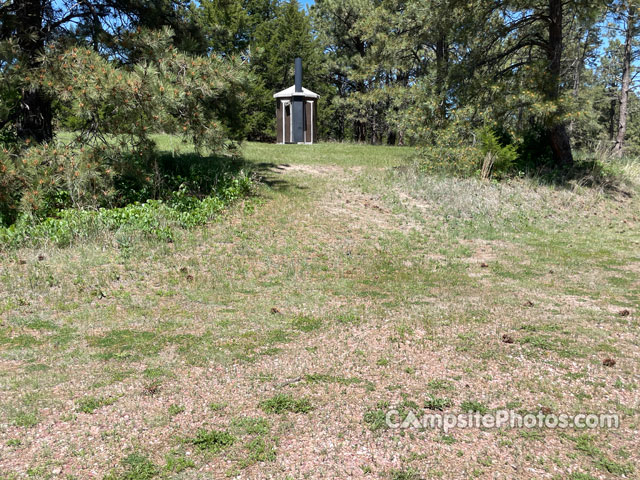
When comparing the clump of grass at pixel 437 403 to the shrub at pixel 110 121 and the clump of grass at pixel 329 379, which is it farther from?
the shrub at pixel 110 121

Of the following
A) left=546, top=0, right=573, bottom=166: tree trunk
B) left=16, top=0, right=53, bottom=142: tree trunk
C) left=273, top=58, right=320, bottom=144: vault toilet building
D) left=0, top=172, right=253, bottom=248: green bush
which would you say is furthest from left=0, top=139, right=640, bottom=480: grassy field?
left=273, top=58, right=320, bottom=144: vault toilet building

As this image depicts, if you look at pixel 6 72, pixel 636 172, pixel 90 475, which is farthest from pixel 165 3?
pixel 636 172

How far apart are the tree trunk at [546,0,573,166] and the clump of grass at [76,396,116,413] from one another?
10.8 meters

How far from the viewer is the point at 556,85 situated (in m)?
10.8

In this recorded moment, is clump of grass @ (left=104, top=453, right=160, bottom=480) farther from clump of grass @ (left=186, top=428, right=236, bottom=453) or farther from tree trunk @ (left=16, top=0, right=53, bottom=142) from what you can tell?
tree trunk @ (left=16, top=0, right=53, bottom=142)

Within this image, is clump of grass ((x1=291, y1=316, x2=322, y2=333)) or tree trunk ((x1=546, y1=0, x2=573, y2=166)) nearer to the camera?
clump of grass ((x1=291, y1=316, x2=322, y2=333))

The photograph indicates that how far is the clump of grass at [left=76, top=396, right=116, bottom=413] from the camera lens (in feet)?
9.52

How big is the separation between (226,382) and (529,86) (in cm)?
1053

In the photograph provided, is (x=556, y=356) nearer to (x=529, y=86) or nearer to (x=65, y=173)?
(x=65, y=173)

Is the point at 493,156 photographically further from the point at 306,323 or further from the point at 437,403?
the point at 437,403

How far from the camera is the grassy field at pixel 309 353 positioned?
253 centimetres

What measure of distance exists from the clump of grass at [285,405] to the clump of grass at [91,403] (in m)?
1.00

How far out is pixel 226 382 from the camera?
327 centimetres

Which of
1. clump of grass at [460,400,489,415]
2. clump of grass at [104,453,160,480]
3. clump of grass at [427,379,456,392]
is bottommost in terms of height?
clump of grass at [104,453,160,480]
